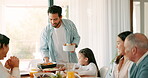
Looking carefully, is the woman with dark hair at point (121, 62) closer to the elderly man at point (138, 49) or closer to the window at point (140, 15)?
the elderly man at point (138, 49)

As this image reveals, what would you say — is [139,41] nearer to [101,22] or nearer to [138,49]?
[138,49]

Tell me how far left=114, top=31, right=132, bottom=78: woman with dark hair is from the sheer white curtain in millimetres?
1556

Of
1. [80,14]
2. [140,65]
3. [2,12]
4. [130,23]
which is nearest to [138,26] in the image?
[130,23]

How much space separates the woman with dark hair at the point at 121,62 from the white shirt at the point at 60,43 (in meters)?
0.88

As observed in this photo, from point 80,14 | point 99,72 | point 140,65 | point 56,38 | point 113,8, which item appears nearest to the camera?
point 140,65

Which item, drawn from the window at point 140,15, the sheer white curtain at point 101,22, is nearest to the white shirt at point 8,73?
the sheer white curtain at point 101,22

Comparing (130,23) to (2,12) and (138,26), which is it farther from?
(2,12)

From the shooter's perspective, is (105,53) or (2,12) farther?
(2,12)

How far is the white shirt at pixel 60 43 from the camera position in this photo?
316 centimetres

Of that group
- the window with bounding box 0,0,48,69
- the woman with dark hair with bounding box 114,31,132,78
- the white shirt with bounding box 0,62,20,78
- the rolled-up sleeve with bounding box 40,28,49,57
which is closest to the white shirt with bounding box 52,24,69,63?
the rolled-up sleeve with bounding box 40,28,49,57

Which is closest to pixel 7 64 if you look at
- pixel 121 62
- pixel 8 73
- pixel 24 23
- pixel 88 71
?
pixel 8 73

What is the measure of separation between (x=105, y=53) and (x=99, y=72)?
4.02 feet

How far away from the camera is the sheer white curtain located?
3961 mm

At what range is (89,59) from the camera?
302 cm
